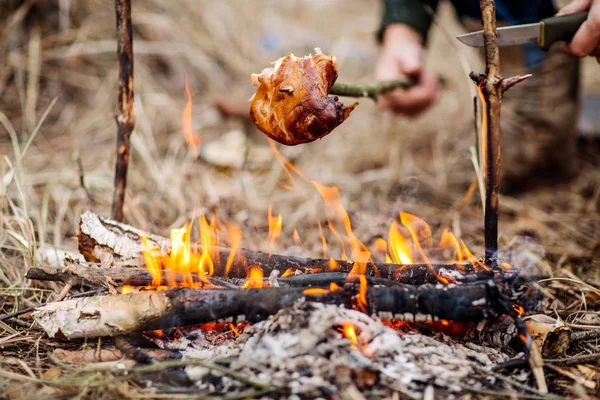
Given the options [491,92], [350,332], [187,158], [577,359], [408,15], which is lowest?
[577,359]

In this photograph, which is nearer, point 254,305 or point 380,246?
point 254,305

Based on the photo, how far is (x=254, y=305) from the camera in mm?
1635

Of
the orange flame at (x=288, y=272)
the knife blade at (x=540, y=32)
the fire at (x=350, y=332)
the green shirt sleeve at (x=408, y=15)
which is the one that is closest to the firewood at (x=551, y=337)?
the fire at (x=350, y=332)

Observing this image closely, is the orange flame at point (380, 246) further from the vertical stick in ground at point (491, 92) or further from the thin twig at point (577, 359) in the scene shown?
the thin twig at point (577, 359)

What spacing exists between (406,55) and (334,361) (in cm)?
226

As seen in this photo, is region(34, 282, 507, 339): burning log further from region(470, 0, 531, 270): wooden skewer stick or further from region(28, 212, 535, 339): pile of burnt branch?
region(470, 0, 531, 270): wooden skewer stick

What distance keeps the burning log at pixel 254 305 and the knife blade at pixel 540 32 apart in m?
1.03

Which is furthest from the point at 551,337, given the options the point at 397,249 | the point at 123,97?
the point at 123,97

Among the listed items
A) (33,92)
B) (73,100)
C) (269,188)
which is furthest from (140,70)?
(269,188)

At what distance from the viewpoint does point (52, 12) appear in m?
4.69

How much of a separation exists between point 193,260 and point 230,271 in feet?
0.52

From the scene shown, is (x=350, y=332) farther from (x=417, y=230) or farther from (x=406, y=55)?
(x=406, y=55)

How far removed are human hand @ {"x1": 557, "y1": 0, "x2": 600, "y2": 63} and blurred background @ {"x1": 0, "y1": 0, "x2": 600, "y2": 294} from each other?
1.58ft

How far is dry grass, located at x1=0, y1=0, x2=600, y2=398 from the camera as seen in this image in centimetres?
240
